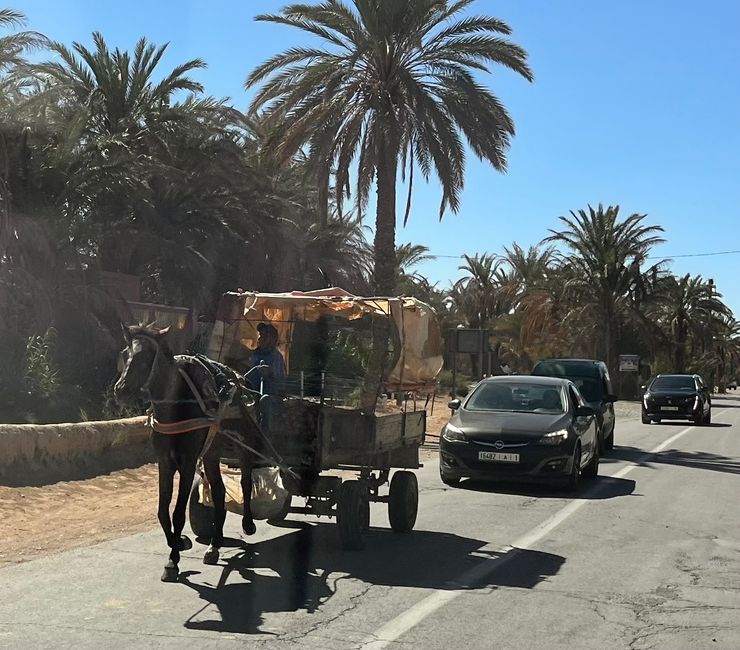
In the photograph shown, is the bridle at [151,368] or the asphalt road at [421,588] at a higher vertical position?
the bridle at [151,368]

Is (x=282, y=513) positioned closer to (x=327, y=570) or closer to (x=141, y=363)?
(x=327, y=570)

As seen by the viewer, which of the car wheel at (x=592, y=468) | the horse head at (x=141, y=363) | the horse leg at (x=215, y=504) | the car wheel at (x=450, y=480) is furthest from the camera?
the car wheel at (x=592, y=468)

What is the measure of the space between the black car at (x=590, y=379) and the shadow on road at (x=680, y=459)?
19.0 inches

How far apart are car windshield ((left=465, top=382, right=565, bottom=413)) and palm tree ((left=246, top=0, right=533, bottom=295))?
29.2 feet

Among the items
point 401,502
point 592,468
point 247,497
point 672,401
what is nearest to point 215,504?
point 247,497

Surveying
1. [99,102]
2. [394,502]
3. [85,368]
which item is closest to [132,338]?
[394,502]

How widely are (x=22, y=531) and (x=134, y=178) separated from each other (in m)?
14.0

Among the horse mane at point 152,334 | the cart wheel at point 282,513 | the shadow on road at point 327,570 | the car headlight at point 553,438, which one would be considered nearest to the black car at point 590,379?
the car headlight at point 553,438

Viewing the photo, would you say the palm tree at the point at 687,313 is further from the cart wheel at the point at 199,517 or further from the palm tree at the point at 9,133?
the cart wheel at the point at 199,517

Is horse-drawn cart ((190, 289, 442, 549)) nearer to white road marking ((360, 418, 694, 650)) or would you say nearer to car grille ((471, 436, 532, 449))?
white road marking ((360, 418, 694, 650))

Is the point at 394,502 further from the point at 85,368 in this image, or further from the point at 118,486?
the point at 85,368

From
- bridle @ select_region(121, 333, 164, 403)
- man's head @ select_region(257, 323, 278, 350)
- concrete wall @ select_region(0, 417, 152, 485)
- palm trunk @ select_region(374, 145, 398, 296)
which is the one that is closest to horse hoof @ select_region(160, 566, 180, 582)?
bridle @ select_region(121, 333, 164, 403)

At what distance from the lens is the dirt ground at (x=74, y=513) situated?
28.2ft

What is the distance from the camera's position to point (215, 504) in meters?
7.73
